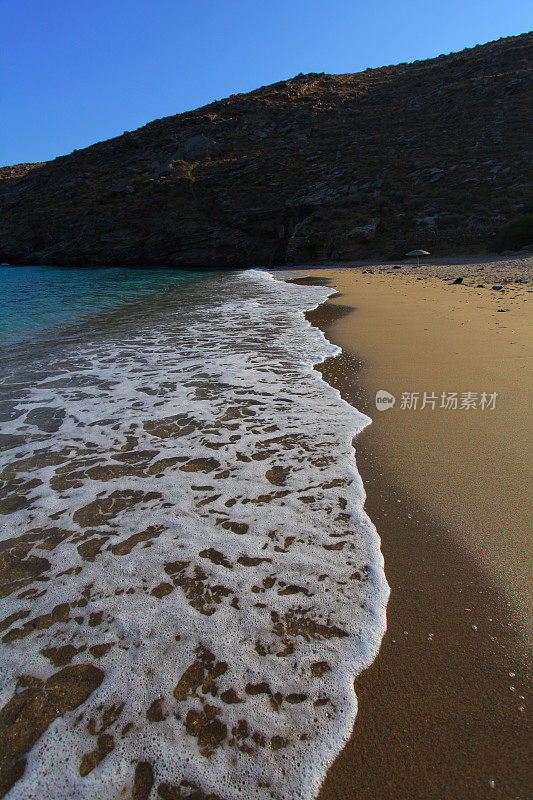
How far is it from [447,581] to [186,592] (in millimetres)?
1370

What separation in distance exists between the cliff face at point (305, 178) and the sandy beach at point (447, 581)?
22887mm

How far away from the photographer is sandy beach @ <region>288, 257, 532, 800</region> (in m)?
1.31

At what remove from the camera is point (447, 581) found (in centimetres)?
200

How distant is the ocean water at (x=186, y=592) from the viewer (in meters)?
1.38

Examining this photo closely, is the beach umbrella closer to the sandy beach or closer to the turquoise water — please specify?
the turquoise water

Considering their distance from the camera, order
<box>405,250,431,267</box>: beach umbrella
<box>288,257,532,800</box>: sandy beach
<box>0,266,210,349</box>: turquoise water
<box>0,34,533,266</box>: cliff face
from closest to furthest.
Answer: <box>288,257,532,800</box>: sandy beach → <box>0,266,210,349</box>: turquoise water → <box>405,250,431,267</box>: beach umbrella → <box>0,34,533,266</box>: cliff face

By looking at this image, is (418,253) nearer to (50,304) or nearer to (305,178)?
(50,304)

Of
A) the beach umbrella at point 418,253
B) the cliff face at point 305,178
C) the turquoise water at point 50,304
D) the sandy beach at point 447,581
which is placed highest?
the cliff face at point 305,178

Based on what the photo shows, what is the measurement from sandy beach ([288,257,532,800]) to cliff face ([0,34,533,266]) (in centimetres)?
2289

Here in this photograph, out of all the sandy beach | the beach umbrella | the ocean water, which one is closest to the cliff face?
the beach umbrella

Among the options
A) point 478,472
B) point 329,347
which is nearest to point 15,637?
point 478,472

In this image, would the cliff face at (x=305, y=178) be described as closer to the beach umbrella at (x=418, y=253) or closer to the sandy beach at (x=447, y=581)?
the beach umbrella at (x=418, y=253)

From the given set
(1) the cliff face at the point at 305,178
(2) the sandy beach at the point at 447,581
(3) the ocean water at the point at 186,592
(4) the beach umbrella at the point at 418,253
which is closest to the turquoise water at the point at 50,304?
(3) the ocean water at the point at 186,592

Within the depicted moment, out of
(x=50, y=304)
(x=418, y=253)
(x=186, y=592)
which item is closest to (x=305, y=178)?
(x=418, y=253)
